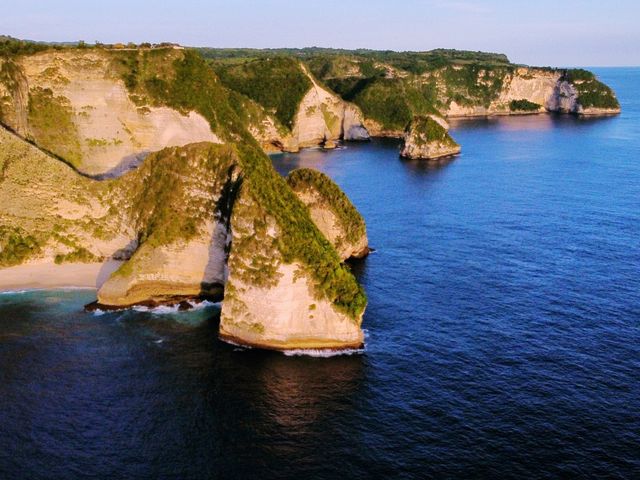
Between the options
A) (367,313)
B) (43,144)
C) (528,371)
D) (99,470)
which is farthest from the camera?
(43,144)

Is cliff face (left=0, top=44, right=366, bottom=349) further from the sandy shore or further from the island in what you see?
the sandy shore

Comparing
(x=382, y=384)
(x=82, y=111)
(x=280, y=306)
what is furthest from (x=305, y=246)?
(x=82, y=111)

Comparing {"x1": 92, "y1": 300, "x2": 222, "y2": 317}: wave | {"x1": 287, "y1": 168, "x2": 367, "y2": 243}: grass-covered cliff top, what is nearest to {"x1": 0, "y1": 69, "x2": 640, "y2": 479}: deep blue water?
{"x1": 92, "y1": 300, "x2": 222, "y2": 317}: wave

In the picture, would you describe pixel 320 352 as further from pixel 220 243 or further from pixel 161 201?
pixel 161 201

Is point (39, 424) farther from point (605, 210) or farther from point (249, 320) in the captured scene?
point (605, 210)

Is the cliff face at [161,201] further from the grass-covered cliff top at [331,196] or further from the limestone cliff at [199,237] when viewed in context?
the grass-covered cliff top at [331,196]

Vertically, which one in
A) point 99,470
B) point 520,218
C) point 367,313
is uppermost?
point 520,218

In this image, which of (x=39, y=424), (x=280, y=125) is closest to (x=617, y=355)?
(x=39, y=424)
